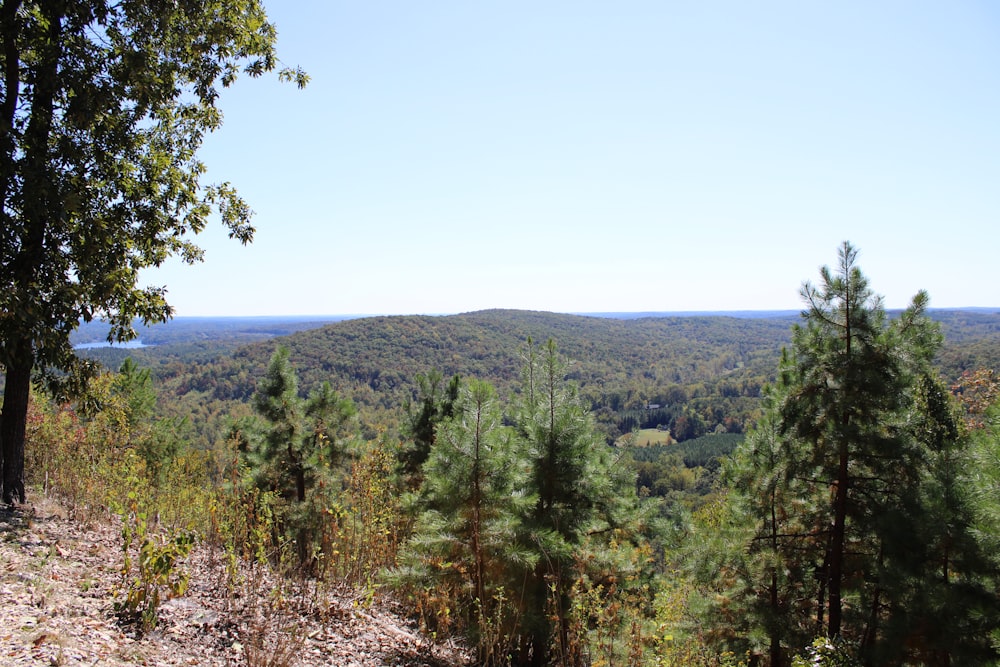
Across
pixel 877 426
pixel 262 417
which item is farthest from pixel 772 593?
pixel 262 417

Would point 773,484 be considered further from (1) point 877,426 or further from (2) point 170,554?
(2) point 170,554

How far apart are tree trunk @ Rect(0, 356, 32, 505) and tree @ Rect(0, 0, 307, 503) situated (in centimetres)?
1

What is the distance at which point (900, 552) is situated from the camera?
5711 mm

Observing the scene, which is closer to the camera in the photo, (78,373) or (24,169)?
(24,169)

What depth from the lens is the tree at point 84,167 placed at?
459 cm

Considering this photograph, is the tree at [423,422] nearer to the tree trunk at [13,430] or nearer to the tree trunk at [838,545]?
the tree trunk at [13,430]

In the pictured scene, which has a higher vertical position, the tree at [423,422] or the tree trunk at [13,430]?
the tree trunk at [13,430]

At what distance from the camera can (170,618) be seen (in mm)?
3949

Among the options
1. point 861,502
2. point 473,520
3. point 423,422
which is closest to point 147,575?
point 473,520

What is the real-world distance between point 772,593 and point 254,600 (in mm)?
6583

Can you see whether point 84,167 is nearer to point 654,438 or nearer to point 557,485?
point 557,485

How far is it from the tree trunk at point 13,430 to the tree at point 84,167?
0.01m

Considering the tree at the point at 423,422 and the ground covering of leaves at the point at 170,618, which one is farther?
the tree at the point at 423,422

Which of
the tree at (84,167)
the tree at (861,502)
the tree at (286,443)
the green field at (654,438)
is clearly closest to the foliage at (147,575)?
the tree at (84,167)
